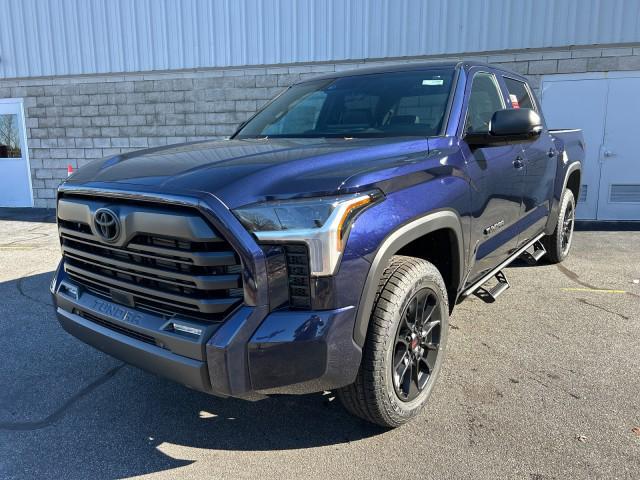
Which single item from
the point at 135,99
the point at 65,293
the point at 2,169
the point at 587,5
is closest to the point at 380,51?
the point at 587,5

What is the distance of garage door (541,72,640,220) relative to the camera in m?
7.77

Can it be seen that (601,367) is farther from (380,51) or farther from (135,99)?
(135,99)

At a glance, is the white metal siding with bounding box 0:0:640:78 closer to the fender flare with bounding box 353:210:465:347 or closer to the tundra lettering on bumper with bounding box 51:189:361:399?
the fender flare with bounding box 353:210:465:347

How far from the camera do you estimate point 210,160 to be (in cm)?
231

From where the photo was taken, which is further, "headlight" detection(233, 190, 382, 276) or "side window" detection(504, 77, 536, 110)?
"side window" detection(504, 77, 536, 110)

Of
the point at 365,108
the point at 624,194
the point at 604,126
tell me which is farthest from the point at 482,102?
the point at 624,194

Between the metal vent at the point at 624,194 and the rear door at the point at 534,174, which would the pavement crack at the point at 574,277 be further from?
the metal vent at the point at 624,194

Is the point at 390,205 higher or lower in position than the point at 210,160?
lower

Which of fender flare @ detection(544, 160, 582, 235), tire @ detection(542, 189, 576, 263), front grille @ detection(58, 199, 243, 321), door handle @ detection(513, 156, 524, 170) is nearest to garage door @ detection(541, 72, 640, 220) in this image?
tire @ detection(542, 189, 576, 263)

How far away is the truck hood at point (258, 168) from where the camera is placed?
2.00 m

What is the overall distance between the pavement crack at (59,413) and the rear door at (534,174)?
3199 mm

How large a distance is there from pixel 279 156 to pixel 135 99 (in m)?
8.45

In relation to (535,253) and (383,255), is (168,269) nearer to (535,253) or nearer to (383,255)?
(383,255)

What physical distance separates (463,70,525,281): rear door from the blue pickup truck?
2 centimetres
